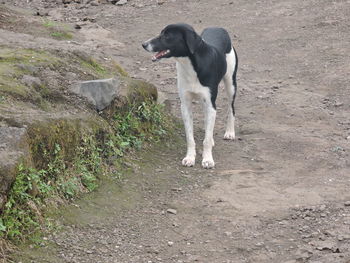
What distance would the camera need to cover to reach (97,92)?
6699mm

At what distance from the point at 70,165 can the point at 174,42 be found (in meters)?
1.82

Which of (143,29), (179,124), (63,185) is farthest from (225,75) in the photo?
(143,29)

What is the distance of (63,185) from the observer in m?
5.41

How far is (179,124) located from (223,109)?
4.03ft

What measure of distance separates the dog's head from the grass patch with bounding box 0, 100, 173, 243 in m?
0.72

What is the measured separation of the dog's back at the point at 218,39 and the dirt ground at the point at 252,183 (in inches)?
42.4

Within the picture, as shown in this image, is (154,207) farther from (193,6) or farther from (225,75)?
(193,6)

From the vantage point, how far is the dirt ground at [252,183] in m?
5.00

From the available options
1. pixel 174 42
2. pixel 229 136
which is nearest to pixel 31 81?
pixel 174 42

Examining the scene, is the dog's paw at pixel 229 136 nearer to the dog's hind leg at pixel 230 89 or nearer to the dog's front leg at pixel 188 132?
the dog's hind leg at pixel 230 89

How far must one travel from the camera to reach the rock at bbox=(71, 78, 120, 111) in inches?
262

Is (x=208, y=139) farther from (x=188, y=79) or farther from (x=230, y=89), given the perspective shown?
(x=230, y=89)

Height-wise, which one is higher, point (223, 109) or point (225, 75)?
point (225, 75)

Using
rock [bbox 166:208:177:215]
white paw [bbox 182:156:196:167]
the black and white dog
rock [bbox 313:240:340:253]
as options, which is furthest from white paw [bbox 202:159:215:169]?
rock [bbox 313:240:340:253]
